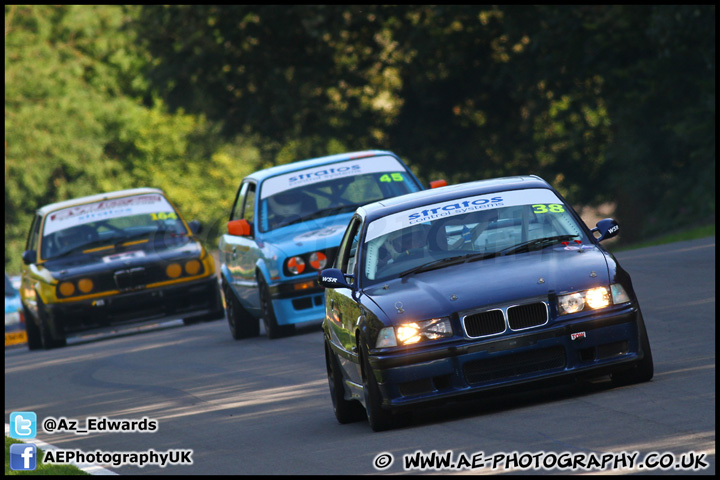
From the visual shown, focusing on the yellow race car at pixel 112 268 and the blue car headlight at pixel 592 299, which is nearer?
the blue car headlight at pixel 592 299

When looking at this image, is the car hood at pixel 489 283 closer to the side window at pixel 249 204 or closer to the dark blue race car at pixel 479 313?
the dark blue race car at pixel 479 313

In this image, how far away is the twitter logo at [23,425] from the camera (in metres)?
11.2

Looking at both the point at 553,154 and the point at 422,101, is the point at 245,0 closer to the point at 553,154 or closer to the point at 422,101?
the point at 422,101

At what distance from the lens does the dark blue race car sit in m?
8.30

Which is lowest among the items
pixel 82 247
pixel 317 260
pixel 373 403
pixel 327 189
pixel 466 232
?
pixel 82 247

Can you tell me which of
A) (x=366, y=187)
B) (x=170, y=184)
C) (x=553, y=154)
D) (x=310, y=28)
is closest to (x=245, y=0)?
(x=310, y=28)

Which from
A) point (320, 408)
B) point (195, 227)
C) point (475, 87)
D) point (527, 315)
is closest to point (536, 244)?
point (527, 315)

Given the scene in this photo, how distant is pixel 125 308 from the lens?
19234 millimetres

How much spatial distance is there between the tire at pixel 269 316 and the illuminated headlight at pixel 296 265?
1.26ft

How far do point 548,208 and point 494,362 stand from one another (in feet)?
5.28

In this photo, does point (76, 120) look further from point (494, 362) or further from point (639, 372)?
point (494, 362)

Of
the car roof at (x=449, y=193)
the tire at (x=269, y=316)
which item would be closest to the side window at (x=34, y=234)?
the tire at (x=269, y=316)

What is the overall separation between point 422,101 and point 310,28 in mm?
5884

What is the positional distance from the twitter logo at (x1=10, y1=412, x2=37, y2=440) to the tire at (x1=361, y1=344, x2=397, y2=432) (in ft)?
12.2
